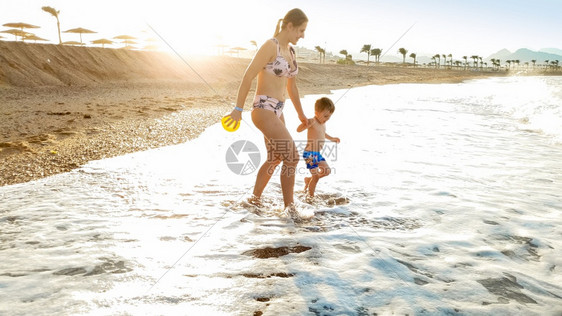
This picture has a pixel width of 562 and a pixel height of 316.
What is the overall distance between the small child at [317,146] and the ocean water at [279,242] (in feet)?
1.03

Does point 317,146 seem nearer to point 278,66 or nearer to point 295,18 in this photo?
point 278,66

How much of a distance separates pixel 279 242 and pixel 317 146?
63.2 inches

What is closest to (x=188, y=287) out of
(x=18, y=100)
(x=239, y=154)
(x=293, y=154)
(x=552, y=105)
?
(x=293, y=154)

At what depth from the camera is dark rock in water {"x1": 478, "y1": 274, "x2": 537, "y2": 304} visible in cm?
230

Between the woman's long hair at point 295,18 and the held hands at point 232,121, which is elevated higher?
the woman's long hair at point 295,18

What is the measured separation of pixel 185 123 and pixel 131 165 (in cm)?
415

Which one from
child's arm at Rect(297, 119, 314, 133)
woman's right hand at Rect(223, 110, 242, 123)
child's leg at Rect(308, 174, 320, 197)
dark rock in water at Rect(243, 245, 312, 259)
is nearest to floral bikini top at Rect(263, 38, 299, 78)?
woman's right hand at Rect(223, 110, 242, 123)

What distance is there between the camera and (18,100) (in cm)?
1207

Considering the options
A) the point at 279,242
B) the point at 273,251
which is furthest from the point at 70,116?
the point at 273,251

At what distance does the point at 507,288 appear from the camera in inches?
94.8

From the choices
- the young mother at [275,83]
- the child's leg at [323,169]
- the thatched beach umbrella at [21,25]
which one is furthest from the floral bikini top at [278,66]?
the thatched beach umbrella at [21,25]

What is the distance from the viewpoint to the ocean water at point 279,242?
2229 millimetres

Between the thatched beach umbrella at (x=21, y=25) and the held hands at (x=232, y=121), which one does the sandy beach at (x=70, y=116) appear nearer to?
the held hands at (x=232, y=121)

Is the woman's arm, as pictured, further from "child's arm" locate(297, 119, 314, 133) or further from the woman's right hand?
the woman's right hand
